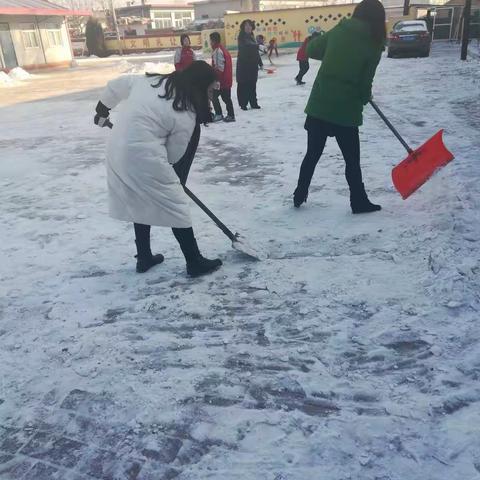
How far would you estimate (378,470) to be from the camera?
5.68 ft

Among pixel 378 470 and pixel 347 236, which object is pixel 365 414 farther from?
pixel 347 236

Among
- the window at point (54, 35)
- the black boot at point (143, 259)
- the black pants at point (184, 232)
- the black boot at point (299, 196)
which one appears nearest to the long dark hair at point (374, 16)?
the black boot at point (299, 196)

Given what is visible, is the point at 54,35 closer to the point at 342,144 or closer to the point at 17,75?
the point at 17,75

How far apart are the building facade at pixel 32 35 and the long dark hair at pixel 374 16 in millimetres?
22198

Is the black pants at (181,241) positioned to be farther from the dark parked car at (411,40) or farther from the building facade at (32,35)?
the building facade at (32,35)

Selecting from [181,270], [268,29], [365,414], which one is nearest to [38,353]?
[181,270]

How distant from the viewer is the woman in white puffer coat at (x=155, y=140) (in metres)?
2.64

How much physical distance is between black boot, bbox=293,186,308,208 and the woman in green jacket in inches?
5.8

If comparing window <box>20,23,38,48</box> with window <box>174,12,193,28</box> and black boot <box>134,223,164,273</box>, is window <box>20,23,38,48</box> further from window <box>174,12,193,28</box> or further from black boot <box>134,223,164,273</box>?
window <box>174,12,193,28</box>

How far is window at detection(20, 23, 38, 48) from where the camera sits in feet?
77.8

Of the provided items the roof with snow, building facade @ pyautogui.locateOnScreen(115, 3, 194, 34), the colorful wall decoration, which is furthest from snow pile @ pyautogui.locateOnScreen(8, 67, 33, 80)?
building facade @ pyautogui.locateOnScreen(115, 3, 194, 34)

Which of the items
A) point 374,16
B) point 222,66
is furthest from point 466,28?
point 374,16

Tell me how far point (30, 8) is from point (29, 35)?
6.31 ft

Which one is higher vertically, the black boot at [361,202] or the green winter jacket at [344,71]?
the green winter jacket at [344,71]
